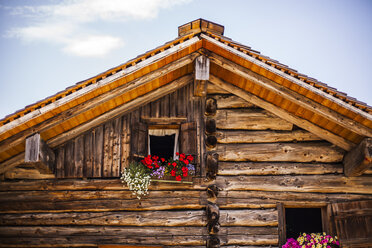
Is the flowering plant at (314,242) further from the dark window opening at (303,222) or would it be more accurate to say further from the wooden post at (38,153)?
the wooden post at (38,153)

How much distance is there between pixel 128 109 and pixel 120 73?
1173 millimetres

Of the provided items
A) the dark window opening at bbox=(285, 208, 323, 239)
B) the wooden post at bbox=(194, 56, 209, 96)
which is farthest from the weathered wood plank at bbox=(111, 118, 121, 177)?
the dark window opening at bbox=(285, 208, 323, 239)

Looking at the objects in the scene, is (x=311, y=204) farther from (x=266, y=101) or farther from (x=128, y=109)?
(x=128, y=109)

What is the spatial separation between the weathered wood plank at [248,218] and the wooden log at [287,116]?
195 cm

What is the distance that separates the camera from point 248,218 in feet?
22.2

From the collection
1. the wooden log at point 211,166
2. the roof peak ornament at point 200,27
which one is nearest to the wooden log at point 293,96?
the roof peak ornament at point 200,27

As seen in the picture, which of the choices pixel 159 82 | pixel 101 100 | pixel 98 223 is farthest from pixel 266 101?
pixel 98 223

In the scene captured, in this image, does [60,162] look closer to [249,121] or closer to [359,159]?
[249,121]

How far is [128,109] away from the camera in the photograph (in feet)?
23.7

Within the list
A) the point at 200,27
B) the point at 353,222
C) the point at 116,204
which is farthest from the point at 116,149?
the point at 353,222

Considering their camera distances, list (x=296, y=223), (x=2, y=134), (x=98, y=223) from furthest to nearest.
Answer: (x=296, y=223) → (x=98, y=223) → (x=2, y=134)

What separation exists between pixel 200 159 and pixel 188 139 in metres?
0.49

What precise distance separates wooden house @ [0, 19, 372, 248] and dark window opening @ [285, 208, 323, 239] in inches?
A: 175

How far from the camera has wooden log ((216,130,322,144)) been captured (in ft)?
23.6
